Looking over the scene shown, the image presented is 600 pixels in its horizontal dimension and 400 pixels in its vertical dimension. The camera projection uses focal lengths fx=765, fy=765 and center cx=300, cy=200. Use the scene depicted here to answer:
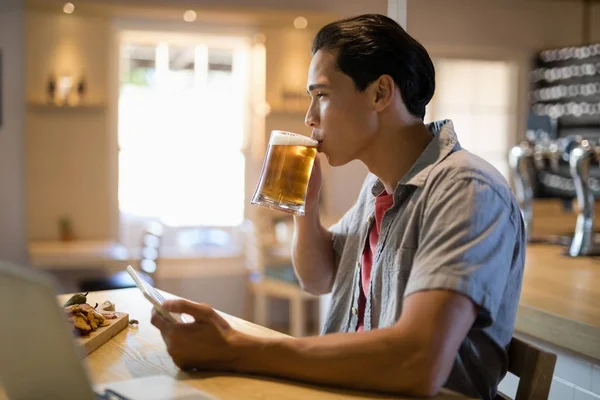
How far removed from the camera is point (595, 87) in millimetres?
6129

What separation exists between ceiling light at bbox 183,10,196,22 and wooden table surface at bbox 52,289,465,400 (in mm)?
4259

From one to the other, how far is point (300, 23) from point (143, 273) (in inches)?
87.5

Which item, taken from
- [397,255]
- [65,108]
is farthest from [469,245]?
[65,108]

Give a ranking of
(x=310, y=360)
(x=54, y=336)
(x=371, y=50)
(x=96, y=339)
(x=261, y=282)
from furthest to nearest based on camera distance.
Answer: (x=261, y=282), (x=371, y=50), (x=96, y=339), (x=310, y=360), (x=54, y=336)

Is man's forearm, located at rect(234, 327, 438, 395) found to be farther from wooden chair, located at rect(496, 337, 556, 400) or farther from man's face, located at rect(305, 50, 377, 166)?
man's face, located at rect(305, 50, 377, 166)

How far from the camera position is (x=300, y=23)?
5.75 metres

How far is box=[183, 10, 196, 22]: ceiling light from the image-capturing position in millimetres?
5477

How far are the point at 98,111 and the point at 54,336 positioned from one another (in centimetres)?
481

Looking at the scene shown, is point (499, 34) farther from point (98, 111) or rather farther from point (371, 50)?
point (371, 50)

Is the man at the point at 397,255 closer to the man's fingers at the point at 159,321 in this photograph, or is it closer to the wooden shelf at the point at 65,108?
the man's fingers at the point at 159,321

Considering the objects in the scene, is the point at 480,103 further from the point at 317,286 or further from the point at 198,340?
the point at 198,340

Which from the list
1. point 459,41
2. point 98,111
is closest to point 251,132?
point 98,111

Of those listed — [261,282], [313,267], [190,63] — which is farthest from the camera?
[190,63]

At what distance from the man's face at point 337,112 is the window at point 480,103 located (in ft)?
16.4
